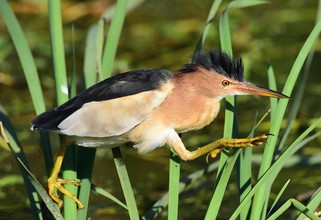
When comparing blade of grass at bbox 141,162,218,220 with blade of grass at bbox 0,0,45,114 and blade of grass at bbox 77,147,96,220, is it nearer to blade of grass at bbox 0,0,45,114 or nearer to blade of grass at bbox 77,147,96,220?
blade of grass at bbox 77,147,96,220

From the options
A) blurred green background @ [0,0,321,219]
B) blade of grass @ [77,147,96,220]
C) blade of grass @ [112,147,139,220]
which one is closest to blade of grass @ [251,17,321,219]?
blade of grass @ [112,147,139,220]

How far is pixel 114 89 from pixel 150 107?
5.2 inches

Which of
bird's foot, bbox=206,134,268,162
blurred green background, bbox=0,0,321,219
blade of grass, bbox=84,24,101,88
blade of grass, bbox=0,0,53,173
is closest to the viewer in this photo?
bird's foot, bbox=206,134,268,162

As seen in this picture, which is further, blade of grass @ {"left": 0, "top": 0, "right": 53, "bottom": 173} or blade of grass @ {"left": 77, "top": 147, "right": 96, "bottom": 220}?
blade of grass @ {"left": 0, "top": 0, "right": 53, "bottom": 173}

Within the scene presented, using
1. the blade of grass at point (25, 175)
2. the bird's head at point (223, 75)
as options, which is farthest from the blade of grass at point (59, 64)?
the bird's head at point (223, 75)

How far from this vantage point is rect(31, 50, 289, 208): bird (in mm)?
2646

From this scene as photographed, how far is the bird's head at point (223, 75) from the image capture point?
2.63m

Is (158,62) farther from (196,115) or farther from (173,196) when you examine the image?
(173,196)

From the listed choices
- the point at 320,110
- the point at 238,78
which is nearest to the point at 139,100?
the point at 238,78

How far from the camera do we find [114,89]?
270cm

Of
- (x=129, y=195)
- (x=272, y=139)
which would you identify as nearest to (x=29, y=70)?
(x=129, y=195)

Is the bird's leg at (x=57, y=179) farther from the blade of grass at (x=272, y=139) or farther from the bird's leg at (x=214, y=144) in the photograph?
the blade of grass at (x=272, y=139)

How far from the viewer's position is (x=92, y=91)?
2.71 m

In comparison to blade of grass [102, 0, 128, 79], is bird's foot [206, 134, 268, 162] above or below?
below
